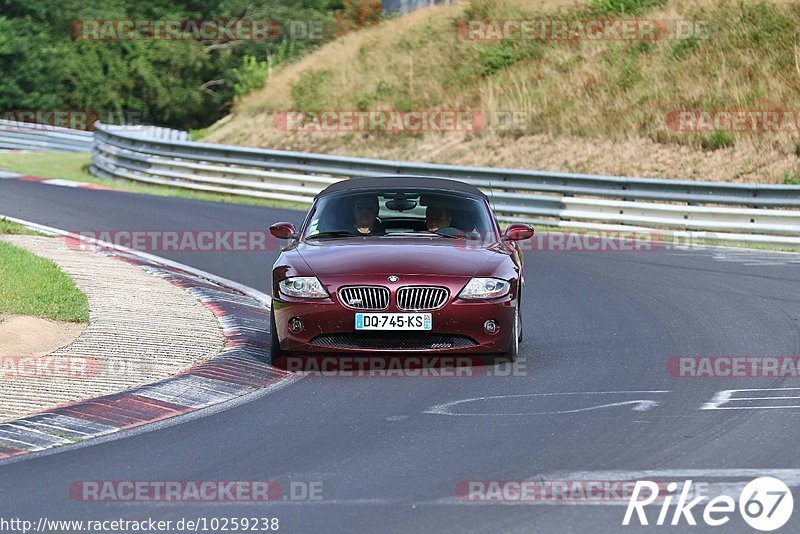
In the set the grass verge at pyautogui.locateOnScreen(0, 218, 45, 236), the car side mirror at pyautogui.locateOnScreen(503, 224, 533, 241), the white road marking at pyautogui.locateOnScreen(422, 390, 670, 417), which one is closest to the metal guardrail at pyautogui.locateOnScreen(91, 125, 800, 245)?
the grass verge at pyautogui.locateOnScreen(0, 218, 45, 236)

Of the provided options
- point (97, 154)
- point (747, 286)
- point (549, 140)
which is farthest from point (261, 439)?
point (97, 154)

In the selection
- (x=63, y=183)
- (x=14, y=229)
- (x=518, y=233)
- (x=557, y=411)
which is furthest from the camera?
(x=63, y=183)

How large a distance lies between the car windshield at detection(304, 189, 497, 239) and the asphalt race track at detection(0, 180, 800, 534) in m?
1.15

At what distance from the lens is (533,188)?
23.5 meters

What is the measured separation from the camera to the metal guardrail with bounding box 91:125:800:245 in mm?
21078

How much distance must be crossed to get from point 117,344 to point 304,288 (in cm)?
170

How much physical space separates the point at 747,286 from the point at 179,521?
35.0 feet

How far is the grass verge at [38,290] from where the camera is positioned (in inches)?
484

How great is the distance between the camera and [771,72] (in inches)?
1190

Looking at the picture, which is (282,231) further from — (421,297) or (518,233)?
(518,233)

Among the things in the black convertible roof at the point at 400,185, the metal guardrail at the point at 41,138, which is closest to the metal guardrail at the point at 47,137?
the metal guardrail at the point at 41,138

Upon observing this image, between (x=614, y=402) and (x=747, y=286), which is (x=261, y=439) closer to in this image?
(x=614, y=402)

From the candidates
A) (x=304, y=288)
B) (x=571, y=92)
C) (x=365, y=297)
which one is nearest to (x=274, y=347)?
(x=304, y=288)

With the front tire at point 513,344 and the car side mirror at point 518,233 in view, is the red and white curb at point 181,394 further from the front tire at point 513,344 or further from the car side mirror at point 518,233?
the car side mirror at point 518,233
